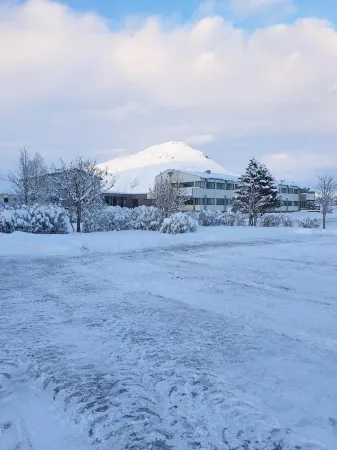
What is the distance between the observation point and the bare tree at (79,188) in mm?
22109

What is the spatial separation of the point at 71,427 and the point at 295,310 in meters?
4.45

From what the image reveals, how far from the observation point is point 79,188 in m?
22.2

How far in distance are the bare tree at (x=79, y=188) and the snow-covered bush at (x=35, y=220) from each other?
8.66ft

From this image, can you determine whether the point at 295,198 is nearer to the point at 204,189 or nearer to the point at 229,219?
the point at 204,189

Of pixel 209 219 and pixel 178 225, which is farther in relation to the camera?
pixel 209 219

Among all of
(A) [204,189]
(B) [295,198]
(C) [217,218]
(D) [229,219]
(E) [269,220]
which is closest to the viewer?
(C) [217,218]

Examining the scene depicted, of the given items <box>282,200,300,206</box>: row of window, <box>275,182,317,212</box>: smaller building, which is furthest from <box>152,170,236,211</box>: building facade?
<box>282,200,300,206</box>: row of window

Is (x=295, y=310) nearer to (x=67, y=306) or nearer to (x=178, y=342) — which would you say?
(x=178, y=342)

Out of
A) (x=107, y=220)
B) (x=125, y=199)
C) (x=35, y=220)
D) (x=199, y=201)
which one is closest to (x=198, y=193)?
(x=199, y=201)

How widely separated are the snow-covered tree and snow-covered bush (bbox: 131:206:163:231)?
38.9 feet

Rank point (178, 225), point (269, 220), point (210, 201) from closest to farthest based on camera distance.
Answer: point (178, 225) < point (269, 220) < point (210, 201)

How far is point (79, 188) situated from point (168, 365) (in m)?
19.5

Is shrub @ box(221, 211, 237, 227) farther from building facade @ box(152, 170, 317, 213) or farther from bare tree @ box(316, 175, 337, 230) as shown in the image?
building facade @ box(152, 170, 317, 213)

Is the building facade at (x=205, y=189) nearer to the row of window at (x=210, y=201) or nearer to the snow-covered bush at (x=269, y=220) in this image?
the row of window at (x=210, y=201)
